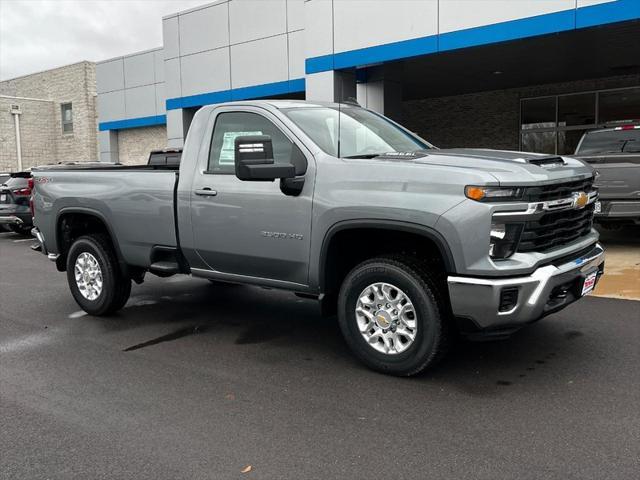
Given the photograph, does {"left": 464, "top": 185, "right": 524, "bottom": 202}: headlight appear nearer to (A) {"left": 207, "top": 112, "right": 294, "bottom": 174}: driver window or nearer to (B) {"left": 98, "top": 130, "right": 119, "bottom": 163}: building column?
(A) {"left": 207, "top": 112, "right": 294, "bottom": 174}: driver window

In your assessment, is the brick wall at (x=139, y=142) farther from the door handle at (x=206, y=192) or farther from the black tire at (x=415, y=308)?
the black tire at (x=415, y=308)

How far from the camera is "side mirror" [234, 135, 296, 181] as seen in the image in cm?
438

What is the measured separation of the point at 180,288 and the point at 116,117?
75.2 ft

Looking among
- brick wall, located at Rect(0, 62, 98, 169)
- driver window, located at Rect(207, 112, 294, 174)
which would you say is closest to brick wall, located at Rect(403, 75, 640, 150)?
driver window, located at Rect(207, 112, 294, 174)

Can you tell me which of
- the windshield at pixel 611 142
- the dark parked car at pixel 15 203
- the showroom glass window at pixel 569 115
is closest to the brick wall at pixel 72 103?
the dark parked car at pixel 15 203

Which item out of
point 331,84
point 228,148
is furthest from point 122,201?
point 331,84

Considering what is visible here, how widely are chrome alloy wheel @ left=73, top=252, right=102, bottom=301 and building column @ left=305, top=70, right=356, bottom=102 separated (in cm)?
926

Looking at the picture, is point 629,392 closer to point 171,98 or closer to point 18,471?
point 18,471

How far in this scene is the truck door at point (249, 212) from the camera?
4.70 meters

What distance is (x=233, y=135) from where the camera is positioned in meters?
5.29

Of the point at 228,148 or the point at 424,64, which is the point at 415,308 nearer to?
the point at 228,148

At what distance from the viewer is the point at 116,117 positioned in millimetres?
28578

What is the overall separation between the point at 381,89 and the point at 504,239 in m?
11.7

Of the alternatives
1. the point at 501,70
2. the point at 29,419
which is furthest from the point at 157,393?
the point at 501,70
